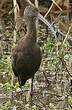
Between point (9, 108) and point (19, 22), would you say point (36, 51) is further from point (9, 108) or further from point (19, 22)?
point (19, 22)

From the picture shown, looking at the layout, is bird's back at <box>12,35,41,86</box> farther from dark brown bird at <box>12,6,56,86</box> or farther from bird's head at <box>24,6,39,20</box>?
bird's head at <box>24,6,39,20</box>

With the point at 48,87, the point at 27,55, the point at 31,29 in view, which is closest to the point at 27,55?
the point at 27,55

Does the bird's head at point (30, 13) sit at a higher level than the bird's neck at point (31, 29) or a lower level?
higher

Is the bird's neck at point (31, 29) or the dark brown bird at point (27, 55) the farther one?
the bird's neck at point (31, 29)

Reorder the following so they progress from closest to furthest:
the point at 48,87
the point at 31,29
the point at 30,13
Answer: the point at 31,29 < the point at 30,13 < the point at 48,87

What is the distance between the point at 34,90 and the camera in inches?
258

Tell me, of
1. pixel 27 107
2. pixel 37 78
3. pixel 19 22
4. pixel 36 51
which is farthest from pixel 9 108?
pixel 19 22

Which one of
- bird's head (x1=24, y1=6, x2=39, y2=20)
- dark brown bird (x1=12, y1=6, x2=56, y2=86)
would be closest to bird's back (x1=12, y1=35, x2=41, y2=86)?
dark brown bird (x1=12, y1=6, x2=56, y2=86)

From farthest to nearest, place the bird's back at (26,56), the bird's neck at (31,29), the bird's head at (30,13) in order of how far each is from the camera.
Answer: the bird's head at (30,13), the bird's neck at (31,29), the bird's back at (26,56)

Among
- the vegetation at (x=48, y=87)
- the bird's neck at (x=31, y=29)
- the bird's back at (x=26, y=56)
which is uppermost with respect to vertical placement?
the bird's neck at (x=31, y=29)

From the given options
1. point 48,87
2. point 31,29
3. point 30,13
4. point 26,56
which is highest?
point 30,13

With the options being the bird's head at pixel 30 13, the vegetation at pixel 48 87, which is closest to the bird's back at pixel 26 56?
the vegetation at pixel 48 87

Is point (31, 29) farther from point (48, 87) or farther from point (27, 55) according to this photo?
point (48, 87)

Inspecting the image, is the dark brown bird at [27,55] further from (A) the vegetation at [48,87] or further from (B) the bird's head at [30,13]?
(A) the vegetation at [48,87]
